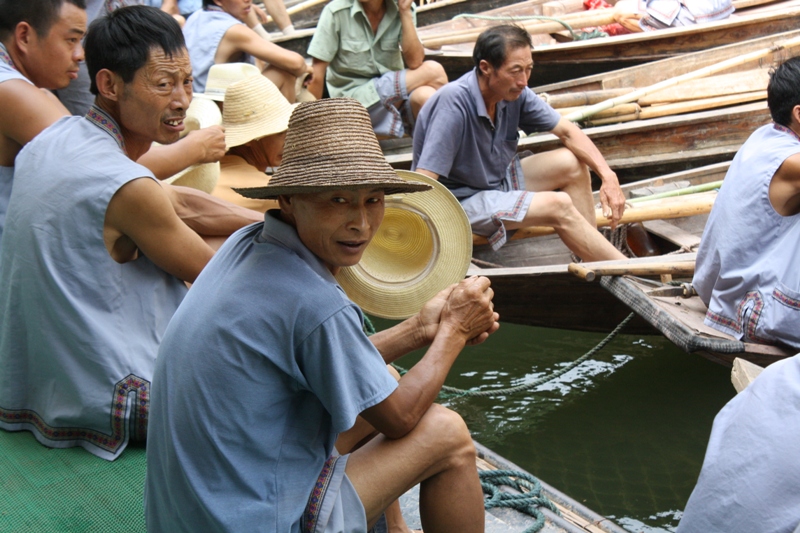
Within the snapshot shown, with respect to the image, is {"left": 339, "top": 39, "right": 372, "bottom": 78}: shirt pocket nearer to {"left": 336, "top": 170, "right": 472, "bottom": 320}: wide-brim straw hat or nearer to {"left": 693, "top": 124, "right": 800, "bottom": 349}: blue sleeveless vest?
{"left": 336, "top": 170, "right": 472, "bottom": 320}: wide-brim straw hat

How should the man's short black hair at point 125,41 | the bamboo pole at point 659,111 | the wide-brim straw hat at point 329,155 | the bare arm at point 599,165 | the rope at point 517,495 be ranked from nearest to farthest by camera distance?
the wide-brim straw hat at point 329,155 < the man's short black hair at point 125,41 < the rope at point 517,495 < the bare arm at point 599,165 < the bamboo pole at point 659,111

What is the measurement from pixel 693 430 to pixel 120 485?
9.70ft

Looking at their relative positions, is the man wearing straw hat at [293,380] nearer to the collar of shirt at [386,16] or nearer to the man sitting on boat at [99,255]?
the man sitting on boat at [99,255]

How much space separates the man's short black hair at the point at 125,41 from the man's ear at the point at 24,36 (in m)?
0.49

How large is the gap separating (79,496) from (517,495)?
119 centimetres

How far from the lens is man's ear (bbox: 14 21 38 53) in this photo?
262 centimetres

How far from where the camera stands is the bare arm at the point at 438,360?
1757 millimetres

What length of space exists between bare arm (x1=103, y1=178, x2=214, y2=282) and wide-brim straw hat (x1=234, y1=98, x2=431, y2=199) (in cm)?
45

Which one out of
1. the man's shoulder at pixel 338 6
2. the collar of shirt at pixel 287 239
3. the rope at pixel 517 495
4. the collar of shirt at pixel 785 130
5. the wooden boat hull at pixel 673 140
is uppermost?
the man's shoulder at pixel 338 6

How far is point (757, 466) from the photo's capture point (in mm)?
1528

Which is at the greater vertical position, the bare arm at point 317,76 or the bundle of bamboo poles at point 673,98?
the bare arm at point 317,76

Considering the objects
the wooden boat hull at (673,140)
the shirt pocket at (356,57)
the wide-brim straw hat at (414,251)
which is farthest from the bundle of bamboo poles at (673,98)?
the wide-brim straw hat at (414,251)

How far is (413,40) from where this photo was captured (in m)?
5.22

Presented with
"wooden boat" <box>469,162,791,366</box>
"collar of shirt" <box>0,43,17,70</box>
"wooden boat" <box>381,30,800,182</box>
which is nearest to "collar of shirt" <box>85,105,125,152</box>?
"collar of shirt" <box>0,43,17,70</box>
